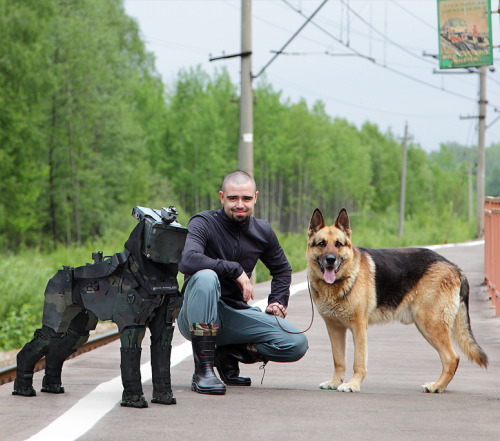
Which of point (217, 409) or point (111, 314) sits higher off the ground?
point (111, 314)

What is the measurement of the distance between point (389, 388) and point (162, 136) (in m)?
85.3

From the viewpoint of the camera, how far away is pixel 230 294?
731 cm

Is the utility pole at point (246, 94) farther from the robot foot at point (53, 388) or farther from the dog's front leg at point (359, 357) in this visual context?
the robot foot at point (53, 388)

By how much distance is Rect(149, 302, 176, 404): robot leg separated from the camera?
6367mm

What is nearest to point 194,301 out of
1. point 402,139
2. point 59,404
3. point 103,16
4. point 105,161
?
point 59,404

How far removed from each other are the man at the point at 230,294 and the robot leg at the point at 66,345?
0.71 m

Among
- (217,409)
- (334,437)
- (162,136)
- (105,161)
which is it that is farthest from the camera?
(162,136)

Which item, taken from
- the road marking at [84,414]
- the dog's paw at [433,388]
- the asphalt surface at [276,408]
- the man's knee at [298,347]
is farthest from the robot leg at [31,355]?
the dog's paw at [433,388]

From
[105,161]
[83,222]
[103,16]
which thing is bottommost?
[83,222]

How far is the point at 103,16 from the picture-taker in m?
62.5

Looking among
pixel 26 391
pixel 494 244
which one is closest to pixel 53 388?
pixel 26 391

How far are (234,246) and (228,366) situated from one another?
945mm

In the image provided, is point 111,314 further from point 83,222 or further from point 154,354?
point 83,222

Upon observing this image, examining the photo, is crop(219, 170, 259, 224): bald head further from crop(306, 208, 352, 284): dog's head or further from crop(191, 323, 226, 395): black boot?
crop(191, 323, 226, 395): black boot
